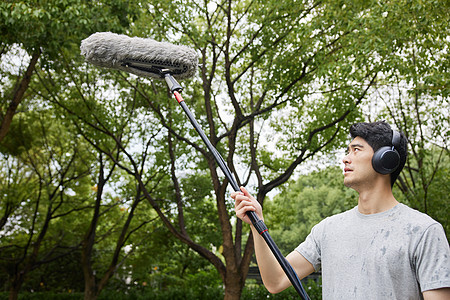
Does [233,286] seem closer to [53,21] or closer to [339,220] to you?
[53,21]

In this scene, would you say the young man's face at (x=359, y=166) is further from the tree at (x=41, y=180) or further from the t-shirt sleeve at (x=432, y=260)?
the tree at (x=41, y=180)

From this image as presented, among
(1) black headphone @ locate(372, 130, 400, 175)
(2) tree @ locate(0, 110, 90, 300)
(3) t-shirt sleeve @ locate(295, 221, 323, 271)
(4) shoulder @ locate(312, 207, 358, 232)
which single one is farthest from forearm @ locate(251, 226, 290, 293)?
(2) tree @ locate(0, 110, 90, 300)

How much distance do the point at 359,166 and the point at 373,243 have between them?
1.28 ft

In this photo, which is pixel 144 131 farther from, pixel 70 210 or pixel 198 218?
pixel 70 210

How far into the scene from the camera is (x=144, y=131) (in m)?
12.4

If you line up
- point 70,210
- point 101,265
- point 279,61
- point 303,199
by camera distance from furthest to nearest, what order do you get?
point 303,199, point 101,265, point 70,210, point 279,61

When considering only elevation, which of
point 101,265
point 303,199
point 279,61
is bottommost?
point 101,265

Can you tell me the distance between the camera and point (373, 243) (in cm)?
184

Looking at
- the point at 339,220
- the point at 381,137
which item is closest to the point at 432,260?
the point at 339,220

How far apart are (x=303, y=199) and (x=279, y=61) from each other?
20597 mm

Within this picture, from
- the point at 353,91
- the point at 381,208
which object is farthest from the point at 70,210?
the point at 381,208

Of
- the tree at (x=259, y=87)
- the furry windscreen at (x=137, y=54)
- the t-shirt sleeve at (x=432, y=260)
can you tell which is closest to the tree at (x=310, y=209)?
the tree at (x=259, y=87)

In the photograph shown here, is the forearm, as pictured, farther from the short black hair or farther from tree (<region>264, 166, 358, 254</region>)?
tree (<region>264, 166, 358, 254</region>)

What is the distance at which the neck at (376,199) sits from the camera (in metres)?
1.96
